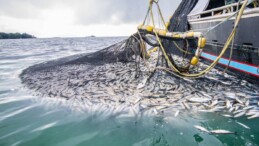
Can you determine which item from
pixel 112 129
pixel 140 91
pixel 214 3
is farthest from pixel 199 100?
pixel 214 3

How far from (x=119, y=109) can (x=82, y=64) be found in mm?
8273

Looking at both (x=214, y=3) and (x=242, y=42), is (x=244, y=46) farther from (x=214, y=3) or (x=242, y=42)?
(x=214, y=3)

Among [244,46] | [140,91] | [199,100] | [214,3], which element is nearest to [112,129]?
[140,91]

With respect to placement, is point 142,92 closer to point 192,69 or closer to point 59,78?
point 192,69

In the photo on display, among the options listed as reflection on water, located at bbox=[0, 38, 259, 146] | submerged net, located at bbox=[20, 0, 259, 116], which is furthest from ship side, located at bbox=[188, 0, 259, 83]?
reflection on water, located at bbox=[0, 38, 259, 146]

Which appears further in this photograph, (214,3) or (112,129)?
(214,3)

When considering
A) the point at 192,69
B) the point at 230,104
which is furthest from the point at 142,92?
the point at 192,69

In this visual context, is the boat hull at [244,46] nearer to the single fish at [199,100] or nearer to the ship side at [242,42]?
the ship side at [242,42]

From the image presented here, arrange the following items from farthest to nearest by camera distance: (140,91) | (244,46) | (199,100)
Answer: (244,46) < (140,91) < (199,100)

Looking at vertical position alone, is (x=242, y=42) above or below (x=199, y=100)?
above

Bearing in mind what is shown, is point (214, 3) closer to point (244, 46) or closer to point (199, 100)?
point (244, 46)

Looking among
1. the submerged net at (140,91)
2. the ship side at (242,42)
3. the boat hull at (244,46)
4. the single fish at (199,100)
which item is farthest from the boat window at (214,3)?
the single fish at (199,100)

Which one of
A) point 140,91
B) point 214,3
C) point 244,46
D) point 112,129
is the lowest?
point 112,129

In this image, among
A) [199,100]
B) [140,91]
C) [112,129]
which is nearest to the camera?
[112,129]
